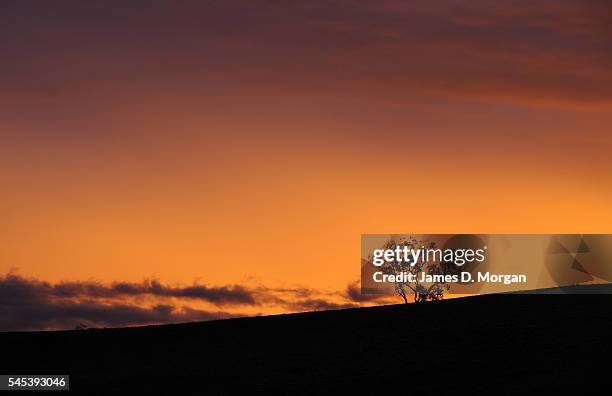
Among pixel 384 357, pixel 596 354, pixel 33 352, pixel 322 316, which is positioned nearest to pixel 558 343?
pixel 596 354

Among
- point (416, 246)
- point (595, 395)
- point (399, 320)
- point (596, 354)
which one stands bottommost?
point (595, 395)

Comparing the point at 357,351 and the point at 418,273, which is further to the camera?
the point at 418,273

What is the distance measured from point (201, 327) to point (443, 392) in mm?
20454

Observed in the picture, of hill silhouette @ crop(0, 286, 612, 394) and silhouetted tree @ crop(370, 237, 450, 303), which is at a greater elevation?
silhouetted tree @ crop(370, 237, 450, 303)

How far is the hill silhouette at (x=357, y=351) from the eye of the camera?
3253 centimetres

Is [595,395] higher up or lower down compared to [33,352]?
lower down

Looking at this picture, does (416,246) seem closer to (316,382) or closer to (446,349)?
(446,349)

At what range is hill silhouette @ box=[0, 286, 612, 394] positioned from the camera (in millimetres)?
32531

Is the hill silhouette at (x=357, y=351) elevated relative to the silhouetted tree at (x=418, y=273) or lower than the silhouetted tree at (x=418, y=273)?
lower

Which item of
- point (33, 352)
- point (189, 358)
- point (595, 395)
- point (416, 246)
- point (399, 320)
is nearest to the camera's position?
point (595, 395)

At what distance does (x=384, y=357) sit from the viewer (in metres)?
37.0

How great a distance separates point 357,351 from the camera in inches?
1521

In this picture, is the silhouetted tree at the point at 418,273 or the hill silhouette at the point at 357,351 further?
the silhouetted tree at the point at 418,273

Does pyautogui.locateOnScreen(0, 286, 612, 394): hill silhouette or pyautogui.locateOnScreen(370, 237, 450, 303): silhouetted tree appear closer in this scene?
pyautogui.locateOnScreen(0, 286, 612, 394): hill silhouette
